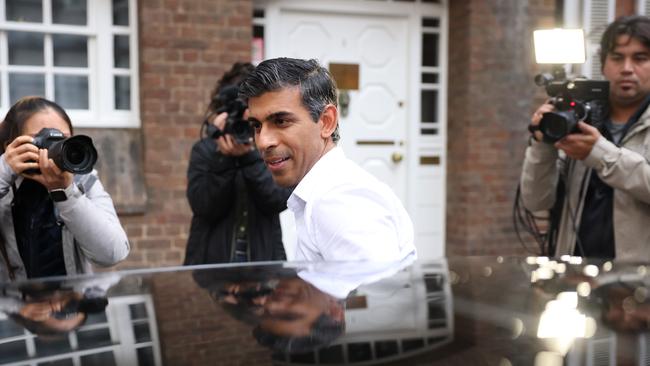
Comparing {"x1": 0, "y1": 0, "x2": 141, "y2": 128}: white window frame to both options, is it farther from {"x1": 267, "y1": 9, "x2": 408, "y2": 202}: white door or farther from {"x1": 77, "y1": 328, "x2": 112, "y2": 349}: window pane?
{"x1": 77, "y1": 328, "x2": 112, "y2": 349}: window pane

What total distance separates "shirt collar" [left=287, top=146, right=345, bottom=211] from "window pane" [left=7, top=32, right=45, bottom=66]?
4.41 metres

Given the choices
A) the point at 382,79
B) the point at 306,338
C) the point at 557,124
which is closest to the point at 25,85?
the point at 382,79

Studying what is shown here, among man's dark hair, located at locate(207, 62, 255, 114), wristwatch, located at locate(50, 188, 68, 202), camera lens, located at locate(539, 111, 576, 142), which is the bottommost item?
wristwatch, located at locate(50, 188, 68, 202)

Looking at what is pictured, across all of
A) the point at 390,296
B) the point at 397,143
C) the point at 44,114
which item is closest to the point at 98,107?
the point at 397,143

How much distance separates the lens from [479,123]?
673 cm

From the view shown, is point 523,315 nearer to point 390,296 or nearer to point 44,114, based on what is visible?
point 390,296

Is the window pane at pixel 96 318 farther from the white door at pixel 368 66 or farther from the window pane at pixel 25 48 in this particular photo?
the white door at pixel 368 66

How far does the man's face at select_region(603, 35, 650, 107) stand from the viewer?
3309 mm

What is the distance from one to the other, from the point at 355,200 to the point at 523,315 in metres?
0.67

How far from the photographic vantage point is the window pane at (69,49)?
5693mm

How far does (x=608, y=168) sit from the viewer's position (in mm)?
3045

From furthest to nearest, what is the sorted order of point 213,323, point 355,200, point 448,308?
point 355,200
point 448,308
point 213,323

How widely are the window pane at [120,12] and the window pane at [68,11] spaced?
24 cm

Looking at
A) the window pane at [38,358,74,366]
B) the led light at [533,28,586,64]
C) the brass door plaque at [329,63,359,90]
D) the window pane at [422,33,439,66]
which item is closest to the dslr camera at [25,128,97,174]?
the window pane at [38,358,74,366]
